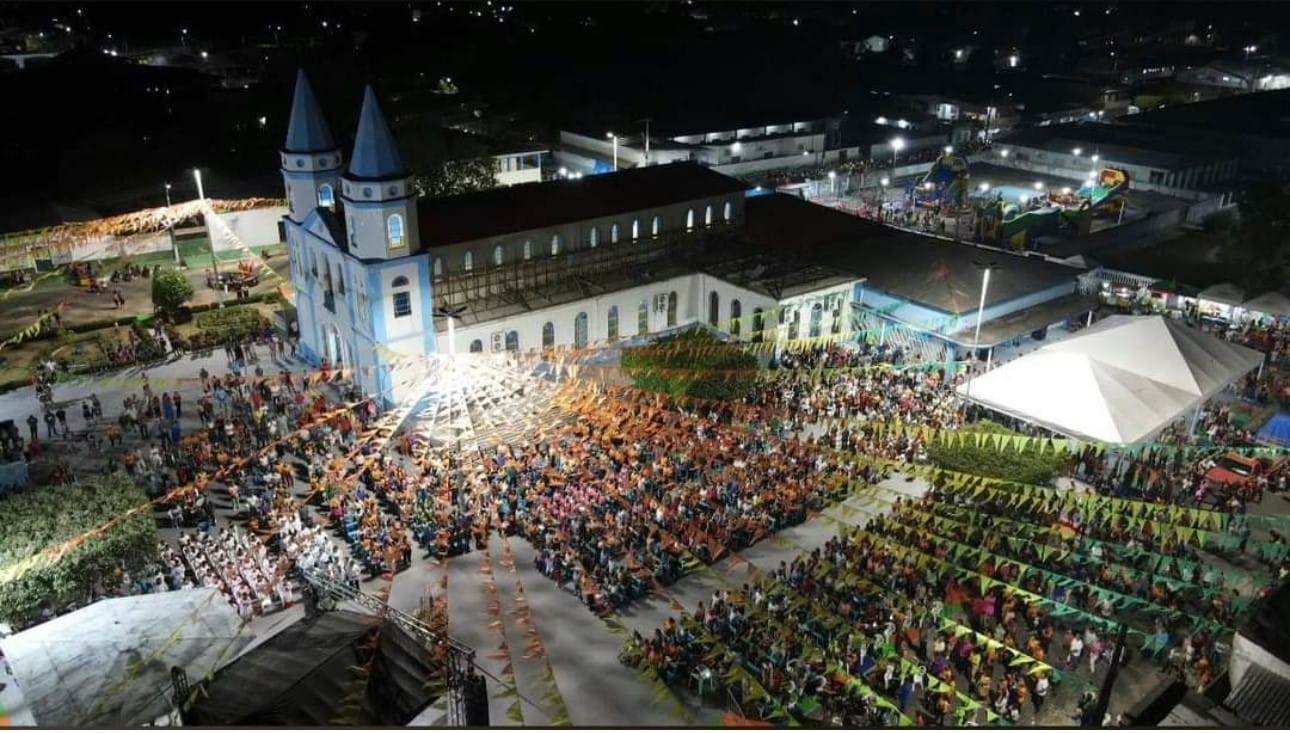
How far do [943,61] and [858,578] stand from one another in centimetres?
10583

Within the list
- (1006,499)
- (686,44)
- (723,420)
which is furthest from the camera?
(686,44)

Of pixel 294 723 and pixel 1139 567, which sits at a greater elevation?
pixel 294 723

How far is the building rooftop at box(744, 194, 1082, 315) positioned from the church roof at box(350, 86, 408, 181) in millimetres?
17523

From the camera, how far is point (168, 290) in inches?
1524

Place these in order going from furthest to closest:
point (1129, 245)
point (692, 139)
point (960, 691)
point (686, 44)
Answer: point (686, 44) < point (692, 139) < point (1129, 245) < point (960, 691)

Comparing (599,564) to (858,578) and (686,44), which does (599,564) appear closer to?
(858,578)

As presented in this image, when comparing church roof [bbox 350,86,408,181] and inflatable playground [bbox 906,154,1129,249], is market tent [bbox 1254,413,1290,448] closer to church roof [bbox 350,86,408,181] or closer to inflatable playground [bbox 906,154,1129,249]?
inflatable playground [bbox 906,154,1129,249]

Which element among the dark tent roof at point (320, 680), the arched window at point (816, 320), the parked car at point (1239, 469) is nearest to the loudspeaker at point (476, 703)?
the dark tent roof at point (320, 680)

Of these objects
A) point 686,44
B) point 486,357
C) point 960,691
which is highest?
point 686,44

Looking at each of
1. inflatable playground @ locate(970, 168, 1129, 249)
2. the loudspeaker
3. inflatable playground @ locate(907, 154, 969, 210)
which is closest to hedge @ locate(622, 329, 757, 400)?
the loudspeaker

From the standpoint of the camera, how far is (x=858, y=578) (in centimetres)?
2106

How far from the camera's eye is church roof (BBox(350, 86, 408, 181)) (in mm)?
29547

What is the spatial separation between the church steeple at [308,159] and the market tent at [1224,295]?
35153mm

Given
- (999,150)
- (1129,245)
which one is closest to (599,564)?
(1129,245)
